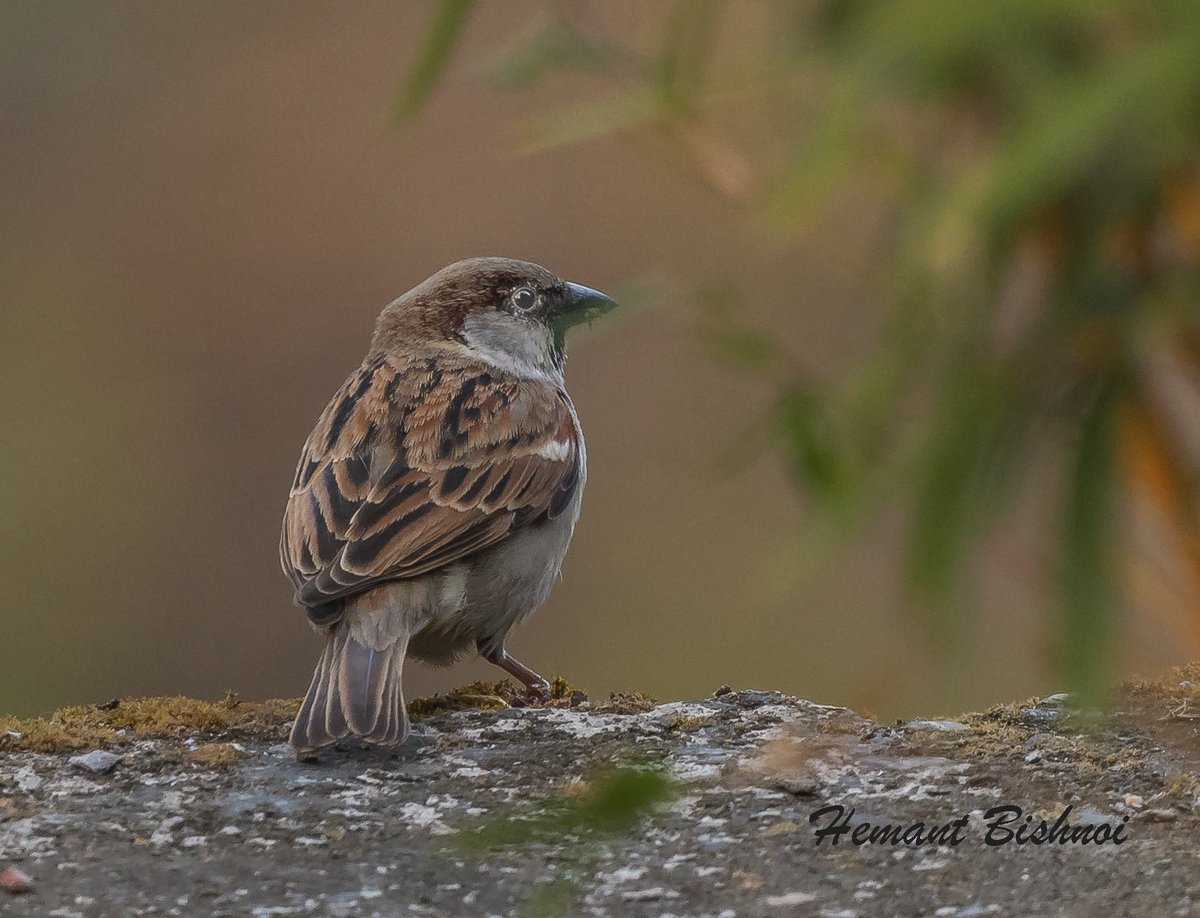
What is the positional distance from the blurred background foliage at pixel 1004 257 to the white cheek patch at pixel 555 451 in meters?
3.26

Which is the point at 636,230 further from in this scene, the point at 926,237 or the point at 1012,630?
the point at 926,237

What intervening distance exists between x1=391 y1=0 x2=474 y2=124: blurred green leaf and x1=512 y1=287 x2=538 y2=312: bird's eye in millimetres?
3897

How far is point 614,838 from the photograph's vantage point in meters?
2.18

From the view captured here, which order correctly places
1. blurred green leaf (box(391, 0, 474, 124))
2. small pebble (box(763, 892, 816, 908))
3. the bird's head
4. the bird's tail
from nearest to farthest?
blurred green leaf (box(391, 0, 474, 124)) < small pebble (box(763, 892, 816, 908)) < the bird's tail < the bird's head

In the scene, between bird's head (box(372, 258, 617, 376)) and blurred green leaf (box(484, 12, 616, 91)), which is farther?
bird's head (box(372, 258, 617, 376))

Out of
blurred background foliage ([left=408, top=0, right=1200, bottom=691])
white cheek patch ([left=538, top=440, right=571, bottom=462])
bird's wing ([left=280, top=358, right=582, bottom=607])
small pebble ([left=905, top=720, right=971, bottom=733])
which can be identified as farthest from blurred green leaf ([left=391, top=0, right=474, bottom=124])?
white cheek patch ([left=538, top=440, right=571, bottom=462])

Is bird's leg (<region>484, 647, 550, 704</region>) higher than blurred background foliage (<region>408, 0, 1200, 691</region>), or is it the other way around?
blurred background foliage (<region>408, 0, 1200, 691</region>)

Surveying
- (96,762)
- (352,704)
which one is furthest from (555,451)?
(96,762)

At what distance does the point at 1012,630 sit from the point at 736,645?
281 centimetres

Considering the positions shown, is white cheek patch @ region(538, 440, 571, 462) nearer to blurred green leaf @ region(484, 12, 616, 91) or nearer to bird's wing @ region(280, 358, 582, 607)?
bird's wing @ region(280, 358, 582, 607)

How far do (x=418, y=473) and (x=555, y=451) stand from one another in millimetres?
537

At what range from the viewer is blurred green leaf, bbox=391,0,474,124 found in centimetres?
167

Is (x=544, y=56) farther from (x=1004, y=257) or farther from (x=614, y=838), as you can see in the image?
(x=614, y=838)

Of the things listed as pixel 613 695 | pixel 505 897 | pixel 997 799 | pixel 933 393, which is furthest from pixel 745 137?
pixel 613 695
